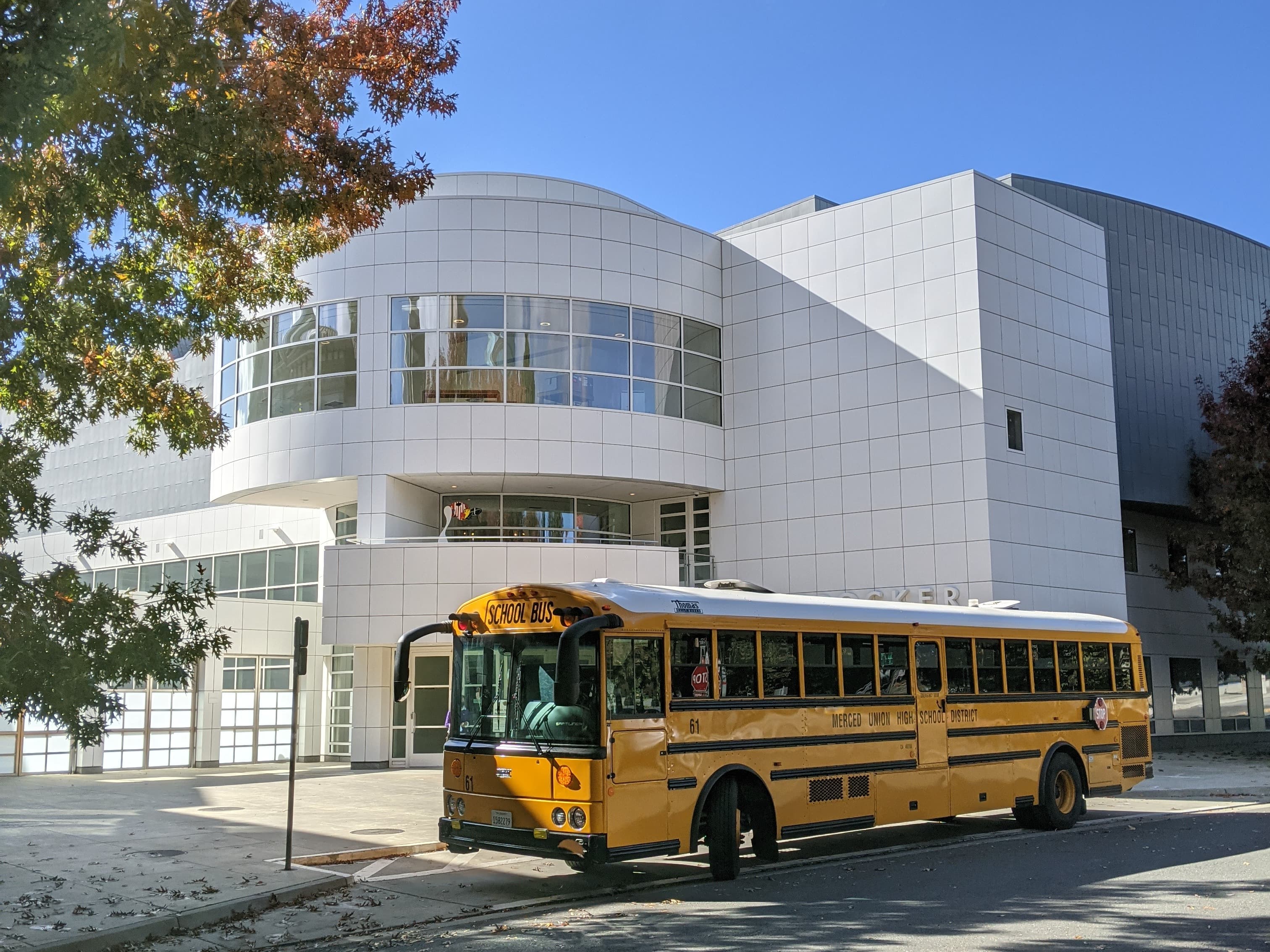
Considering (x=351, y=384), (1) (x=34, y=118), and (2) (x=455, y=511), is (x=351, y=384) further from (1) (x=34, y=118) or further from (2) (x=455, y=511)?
(1) (x=34, y=118)

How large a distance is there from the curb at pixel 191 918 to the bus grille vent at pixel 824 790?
4741 millimetres

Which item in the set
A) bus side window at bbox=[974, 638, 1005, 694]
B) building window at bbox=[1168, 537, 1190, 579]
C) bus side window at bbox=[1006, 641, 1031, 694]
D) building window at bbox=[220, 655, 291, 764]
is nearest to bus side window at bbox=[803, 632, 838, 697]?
bus side window at bbox=[974, 638, 1005, 694]

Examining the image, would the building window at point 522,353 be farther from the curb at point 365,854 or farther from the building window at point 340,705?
the curb at point 365,854

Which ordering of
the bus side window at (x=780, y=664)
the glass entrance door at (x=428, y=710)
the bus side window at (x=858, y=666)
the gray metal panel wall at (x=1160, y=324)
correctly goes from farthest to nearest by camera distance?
the gray metal panel wall at (x=1160, y=324), the glass entrance door at (x=428, y=710), the bus side window at (x=858, y=666), the bus side window at (x=780, y=664)

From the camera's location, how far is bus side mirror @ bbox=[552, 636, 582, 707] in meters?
10.2

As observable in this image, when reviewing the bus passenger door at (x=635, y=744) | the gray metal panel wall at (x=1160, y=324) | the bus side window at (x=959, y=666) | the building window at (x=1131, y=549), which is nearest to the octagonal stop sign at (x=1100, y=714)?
the bus side window at (x=959, y=666)

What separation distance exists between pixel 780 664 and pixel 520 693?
9.33 ft

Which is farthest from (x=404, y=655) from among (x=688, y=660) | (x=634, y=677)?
(x=688, y=660)

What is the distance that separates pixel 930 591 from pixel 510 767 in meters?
17.4

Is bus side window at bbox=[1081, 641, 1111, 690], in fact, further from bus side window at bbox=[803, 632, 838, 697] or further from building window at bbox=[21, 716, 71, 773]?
building window at bbox=[21, 716, 71, 773]

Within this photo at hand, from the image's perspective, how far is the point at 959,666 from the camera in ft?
48.6

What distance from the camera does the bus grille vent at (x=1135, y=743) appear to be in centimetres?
1725

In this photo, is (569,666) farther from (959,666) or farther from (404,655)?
(959,666)

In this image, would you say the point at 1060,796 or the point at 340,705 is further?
the point at 340,705
